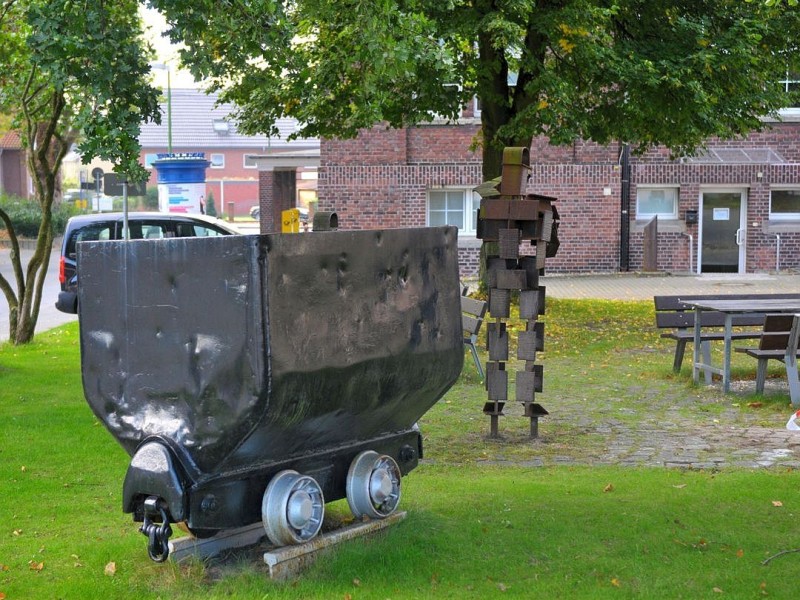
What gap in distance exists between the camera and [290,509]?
5.50 metres

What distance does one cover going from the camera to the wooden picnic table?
1176 centimetres

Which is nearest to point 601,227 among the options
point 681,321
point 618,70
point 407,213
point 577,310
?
point 407,213

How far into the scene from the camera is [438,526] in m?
6.32

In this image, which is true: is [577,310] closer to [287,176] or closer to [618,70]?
[618,70]

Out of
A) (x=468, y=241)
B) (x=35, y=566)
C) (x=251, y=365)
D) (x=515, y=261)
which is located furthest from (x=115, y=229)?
(x=251, y=365)

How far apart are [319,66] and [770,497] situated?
39.1 ft

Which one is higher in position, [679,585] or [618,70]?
[618,70]

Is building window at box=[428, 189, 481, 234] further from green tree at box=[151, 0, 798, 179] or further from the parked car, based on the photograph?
green tree at box=[151, 0, 798, 179]

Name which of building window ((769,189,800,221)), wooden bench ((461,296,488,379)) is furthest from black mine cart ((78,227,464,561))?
building window ((769,189,800,221))

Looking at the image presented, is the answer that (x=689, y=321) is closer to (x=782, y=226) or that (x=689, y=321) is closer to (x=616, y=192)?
(x=616, y=192)

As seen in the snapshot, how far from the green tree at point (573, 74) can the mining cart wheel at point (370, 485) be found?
29.4 feet

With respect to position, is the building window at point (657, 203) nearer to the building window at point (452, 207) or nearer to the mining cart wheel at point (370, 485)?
the building window at point (452, 207)

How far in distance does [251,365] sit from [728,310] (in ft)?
24.9

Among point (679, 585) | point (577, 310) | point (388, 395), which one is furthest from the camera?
point (577, 310)
